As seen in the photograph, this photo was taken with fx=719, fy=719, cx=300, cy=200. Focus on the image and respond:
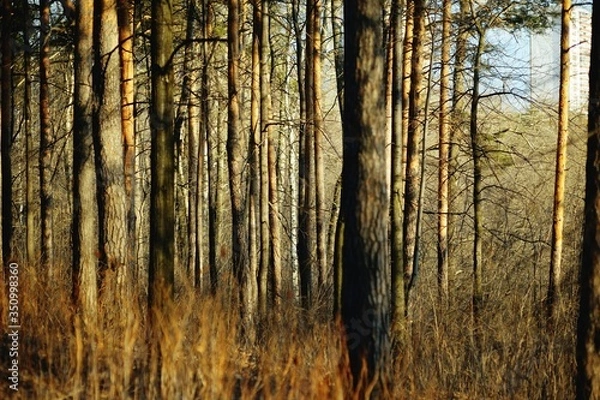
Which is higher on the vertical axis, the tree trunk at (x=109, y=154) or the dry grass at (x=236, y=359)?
the tree trunk at (x=109, y=154)

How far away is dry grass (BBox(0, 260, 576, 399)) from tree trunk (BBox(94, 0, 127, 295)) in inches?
32.1

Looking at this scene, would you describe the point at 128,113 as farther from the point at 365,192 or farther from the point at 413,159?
the point at 365,192

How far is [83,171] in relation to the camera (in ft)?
30.9

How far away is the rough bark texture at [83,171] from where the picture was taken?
880 centimetres

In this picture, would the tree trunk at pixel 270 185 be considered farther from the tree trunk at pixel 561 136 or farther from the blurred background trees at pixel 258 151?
the tree trunk at pixel 561 136

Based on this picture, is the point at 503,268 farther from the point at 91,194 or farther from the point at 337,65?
the point at 91,194

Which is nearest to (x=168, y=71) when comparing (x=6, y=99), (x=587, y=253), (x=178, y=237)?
(x=587, y=253)

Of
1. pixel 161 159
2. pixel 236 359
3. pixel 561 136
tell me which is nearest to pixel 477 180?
pixel 561 136

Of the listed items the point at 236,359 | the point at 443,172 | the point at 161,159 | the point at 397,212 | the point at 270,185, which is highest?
the point at 161,159

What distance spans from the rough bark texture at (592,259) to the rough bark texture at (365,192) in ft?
6.68

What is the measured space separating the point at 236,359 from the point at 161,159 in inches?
91.9

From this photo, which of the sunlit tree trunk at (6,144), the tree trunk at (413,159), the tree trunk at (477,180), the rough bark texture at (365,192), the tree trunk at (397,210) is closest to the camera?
the rough bark texture at (365,192)

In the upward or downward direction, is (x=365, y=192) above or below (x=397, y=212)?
above

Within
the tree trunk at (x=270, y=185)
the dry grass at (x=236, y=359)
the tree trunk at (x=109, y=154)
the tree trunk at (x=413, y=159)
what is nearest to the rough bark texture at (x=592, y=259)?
the dry grass at (x=236, y=359)
